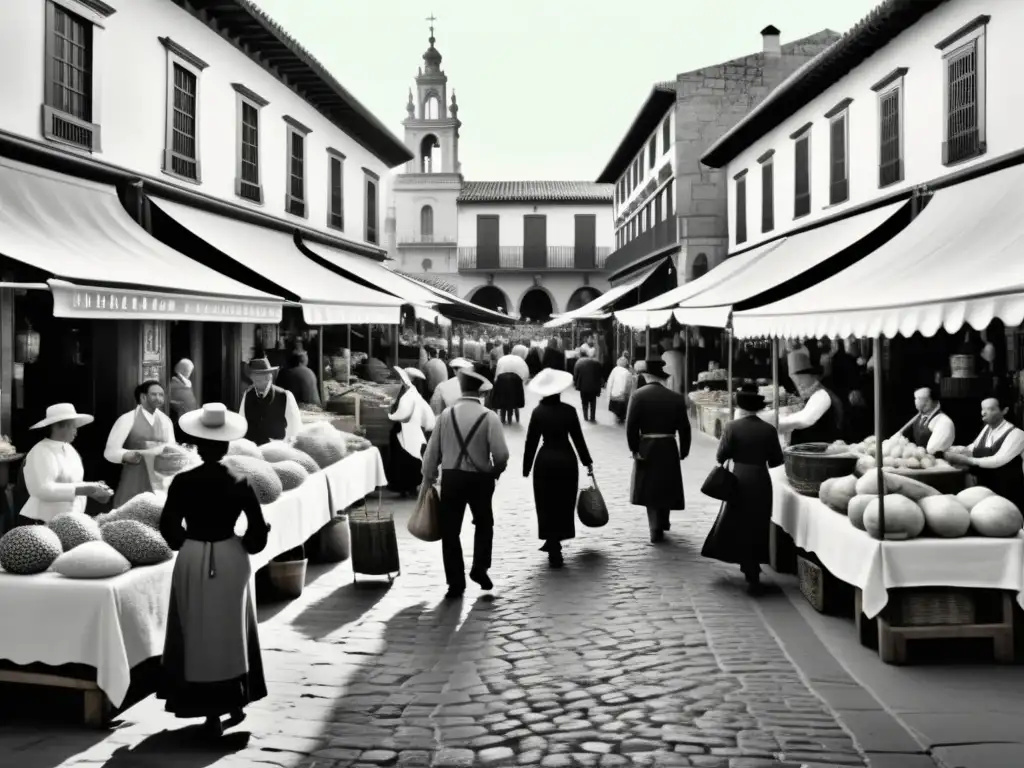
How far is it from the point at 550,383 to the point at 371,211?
18.7 meters

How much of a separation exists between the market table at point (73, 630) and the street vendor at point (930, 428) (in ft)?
20.7

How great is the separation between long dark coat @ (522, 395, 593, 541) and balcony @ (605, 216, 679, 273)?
21.1m

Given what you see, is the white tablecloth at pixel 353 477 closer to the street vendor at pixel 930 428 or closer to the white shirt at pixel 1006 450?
the street vendor at pixel 930 428

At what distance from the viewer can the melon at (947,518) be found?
273 inches

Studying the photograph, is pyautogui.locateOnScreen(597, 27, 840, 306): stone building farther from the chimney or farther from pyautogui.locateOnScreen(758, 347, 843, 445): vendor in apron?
pyautogui.locateOnScreen(758, 347, 843, 445): vendor in apron

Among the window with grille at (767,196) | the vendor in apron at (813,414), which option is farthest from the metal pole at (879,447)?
the window with grille at (767,196)

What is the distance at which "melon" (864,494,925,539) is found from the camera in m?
6.91

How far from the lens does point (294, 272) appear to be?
1641 cm

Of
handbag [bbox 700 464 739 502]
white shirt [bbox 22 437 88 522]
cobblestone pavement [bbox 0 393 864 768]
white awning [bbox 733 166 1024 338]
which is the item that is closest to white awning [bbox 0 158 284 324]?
white shirt [bbox 22 437 88 522]

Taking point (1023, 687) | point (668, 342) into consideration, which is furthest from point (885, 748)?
point (668, 342)

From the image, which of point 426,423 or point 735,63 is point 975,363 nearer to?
point 426,423

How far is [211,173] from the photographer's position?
17.0m

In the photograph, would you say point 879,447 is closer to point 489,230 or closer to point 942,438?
point 942,438

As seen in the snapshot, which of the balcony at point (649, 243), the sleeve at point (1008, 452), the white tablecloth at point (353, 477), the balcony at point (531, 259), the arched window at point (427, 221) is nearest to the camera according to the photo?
the sleeve at point (1008, 452)
